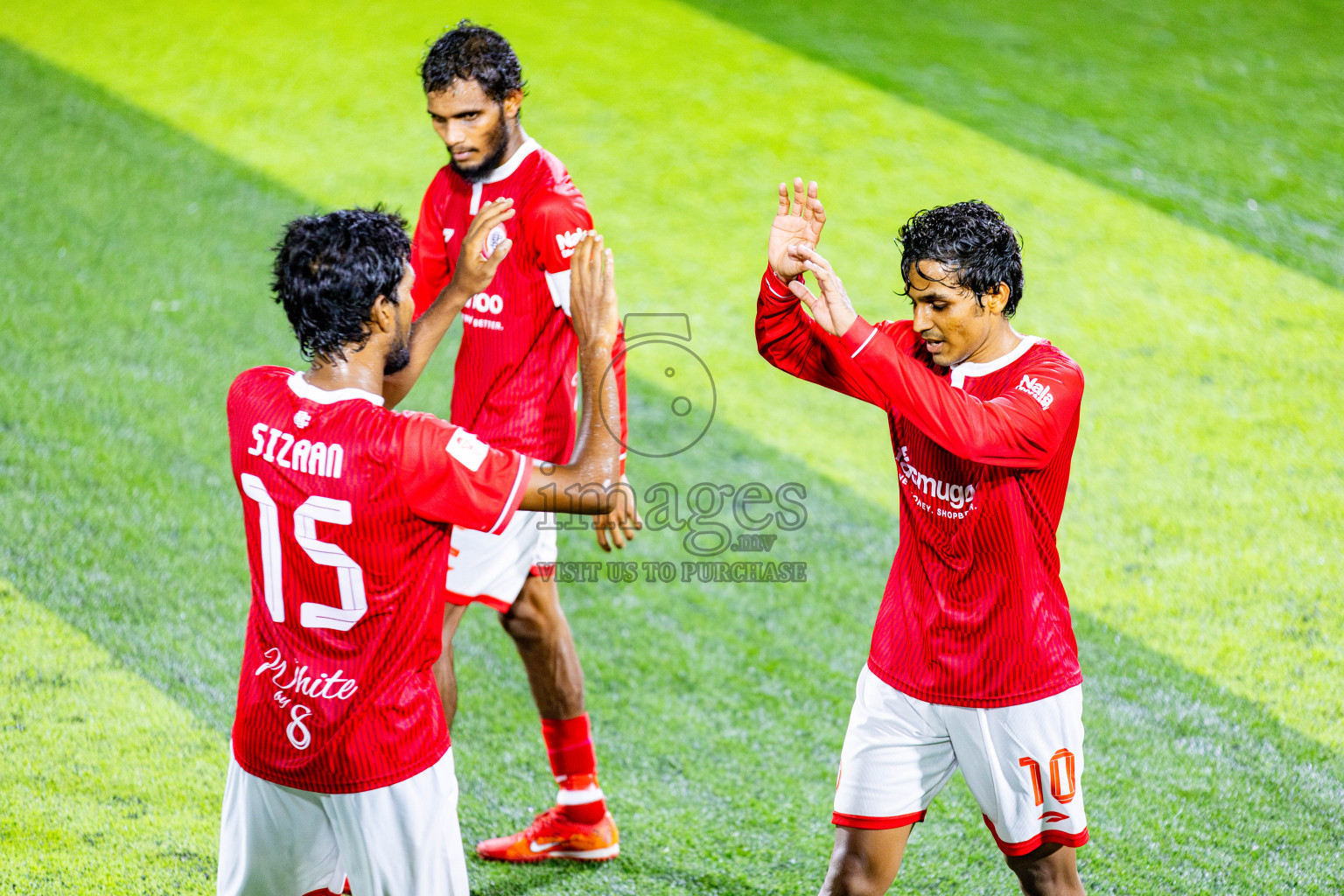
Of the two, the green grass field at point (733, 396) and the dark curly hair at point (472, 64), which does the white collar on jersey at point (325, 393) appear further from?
the green grass field at point (733, 396)

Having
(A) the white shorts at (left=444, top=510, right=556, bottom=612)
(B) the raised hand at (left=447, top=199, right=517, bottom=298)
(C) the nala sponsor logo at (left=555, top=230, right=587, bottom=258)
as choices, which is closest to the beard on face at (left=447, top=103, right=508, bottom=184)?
(C) the nala sponsor logo at (left=555, top=230, right=587, bottom=258)

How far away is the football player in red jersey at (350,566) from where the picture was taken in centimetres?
236

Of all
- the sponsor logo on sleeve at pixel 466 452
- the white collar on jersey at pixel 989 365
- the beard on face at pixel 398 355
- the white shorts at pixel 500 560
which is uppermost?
the beard on face at pixel 398 355

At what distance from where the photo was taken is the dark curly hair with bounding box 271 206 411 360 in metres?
2.40

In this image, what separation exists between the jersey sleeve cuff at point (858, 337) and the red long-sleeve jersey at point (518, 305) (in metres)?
1.18

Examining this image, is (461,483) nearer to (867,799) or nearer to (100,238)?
(867,799)

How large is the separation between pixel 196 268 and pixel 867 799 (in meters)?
5.78

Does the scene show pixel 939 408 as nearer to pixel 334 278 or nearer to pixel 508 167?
pixel 334 278

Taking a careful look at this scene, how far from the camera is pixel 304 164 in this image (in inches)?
332

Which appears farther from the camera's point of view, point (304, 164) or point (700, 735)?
point (304, 164)

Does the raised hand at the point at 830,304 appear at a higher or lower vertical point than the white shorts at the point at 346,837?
higher

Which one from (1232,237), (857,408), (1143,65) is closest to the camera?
(857,408)

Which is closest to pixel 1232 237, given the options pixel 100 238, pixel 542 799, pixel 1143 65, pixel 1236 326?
pixel 1236 326

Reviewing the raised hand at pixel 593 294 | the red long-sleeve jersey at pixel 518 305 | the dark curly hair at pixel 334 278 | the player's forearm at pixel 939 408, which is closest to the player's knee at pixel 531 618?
the red long-sleeve jersey at pixel 518 305
